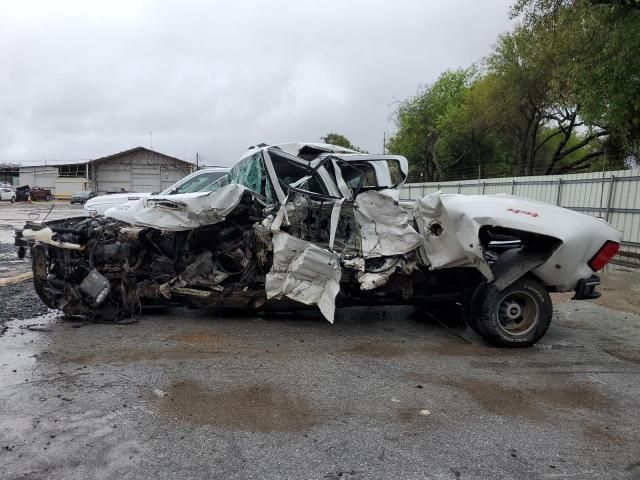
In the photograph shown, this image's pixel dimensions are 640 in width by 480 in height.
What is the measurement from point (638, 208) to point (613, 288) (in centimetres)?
373

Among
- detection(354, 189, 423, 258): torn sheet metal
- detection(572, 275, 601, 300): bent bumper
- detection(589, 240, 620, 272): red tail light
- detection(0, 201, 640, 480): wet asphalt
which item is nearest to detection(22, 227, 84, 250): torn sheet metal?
detection(0, 201, 640, 480): wet asphalt

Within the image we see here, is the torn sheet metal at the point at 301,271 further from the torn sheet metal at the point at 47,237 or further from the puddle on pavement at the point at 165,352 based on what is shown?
the torn sheet metal at the point at 47,237

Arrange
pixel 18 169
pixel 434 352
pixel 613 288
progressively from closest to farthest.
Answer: pixel 434 352 → pixel 613 288 → pixel 18 169

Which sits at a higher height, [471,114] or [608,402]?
[471,114]

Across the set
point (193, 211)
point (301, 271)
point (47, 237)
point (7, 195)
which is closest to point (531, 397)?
point (301, 271)

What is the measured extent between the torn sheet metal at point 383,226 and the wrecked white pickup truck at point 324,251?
11 mm

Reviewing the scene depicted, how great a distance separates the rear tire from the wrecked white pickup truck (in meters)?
0.01

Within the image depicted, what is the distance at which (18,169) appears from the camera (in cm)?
6356

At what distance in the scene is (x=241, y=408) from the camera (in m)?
3.64

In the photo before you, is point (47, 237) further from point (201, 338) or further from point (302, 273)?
point (302, 273)

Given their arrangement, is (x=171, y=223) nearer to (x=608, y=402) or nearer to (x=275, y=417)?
(x=275, y=417)

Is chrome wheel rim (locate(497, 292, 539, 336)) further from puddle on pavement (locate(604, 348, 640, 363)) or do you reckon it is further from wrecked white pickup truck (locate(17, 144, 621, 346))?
puddle on pavement (locate(604, 348, 640, 363))

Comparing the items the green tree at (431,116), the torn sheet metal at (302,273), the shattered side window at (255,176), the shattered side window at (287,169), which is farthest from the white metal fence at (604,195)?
the green tree at (431,116)

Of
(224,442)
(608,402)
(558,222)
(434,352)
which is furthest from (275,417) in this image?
(558,222)
